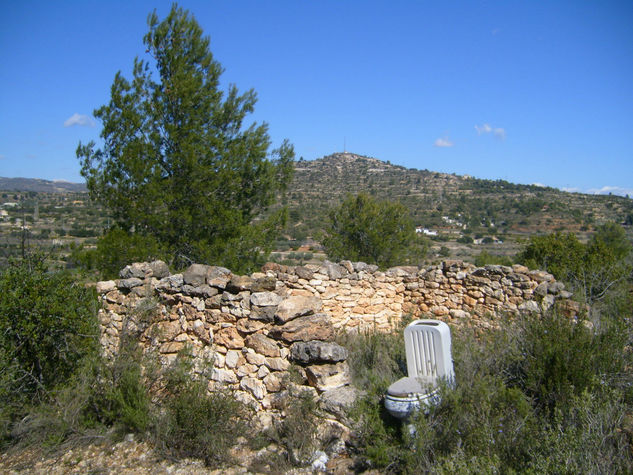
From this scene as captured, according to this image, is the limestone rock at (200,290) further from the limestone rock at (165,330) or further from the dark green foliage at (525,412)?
the dark green foliage at (525,412)

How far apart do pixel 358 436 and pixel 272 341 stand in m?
1.49

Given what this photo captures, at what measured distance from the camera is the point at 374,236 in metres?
13.1

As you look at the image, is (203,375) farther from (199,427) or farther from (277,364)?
(277,364)

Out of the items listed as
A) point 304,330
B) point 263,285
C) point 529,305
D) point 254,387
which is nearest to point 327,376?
point 304,330

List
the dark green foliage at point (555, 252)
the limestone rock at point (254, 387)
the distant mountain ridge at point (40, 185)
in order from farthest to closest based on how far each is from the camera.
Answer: the distant mountain ridge at point (40, 185) → the dark green foliage at point (555, 252) → the limestone rock at point (254, 387)

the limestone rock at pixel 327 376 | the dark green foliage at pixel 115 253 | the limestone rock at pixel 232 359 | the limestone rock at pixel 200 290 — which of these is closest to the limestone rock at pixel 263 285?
the limestone rock at pixel 200 290

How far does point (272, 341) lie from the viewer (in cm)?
502

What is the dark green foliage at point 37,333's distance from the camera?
426 cm

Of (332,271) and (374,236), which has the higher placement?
(374,236)

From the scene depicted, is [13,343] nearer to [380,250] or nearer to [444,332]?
[444,332]

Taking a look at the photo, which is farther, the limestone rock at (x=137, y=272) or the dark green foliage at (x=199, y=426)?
the limestone rock at (x=137, y=272)

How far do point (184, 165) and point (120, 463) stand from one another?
20.0 feet

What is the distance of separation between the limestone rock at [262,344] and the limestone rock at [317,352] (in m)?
0.28

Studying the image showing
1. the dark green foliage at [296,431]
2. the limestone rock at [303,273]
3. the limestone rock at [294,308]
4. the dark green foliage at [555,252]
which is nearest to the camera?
the dark green foliage at [296,431]
